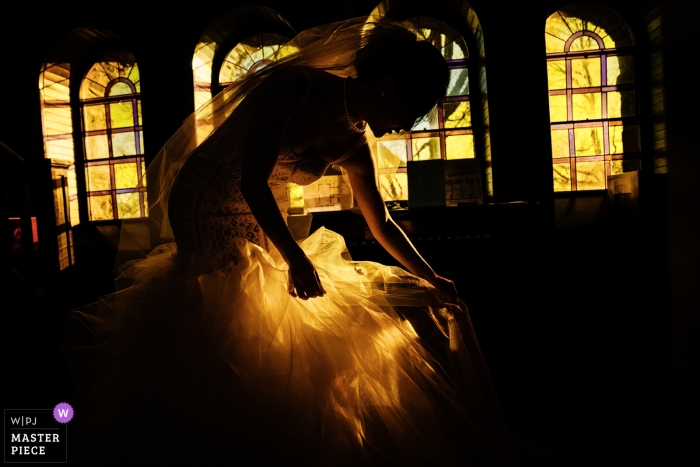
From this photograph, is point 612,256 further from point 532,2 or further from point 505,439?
point 505,439

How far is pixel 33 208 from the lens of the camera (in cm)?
359

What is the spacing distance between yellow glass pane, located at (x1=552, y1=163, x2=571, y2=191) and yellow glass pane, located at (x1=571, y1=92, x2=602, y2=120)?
18.6 inches

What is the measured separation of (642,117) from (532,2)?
1.49 meters

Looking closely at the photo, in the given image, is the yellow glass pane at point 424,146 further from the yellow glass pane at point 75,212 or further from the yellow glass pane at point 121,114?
the yellow glass pane at point 75,212

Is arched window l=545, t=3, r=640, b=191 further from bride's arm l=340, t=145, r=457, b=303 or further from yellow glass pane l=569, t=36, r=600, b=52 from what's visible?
bride's arm l=340, t=145, r=457, b=303

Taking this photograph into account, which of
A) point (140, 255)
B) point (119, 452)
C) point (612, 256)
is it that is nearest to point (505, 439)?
point (119, 452)

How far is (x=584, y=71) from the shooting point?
15.3 ft

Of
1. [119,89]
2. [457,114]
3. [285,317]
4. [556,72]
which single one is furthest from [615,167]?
[119,89]

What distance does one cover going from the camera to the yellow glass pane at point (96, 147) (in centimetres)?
508

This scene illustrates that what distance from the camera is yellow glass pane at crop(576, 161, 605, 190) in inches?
183

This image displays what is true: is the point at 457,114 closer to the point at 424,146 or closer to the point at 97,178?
the point at 424,146

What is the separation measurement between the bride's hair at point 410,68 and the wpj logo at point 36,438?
56.0 inches

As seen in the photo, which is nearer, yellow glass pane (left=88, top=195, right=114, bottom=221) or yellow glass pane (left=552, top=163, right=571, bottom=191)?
yellow glass pane (left=552, top=163, right=571, bottom=191)

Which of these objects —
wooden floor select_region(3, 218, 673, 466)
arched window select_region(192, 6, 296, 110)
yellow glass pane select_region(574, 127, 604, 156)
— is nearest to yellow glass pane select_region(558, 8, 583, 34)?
yellow glass pane select_region(574, 127, 604, 156)
